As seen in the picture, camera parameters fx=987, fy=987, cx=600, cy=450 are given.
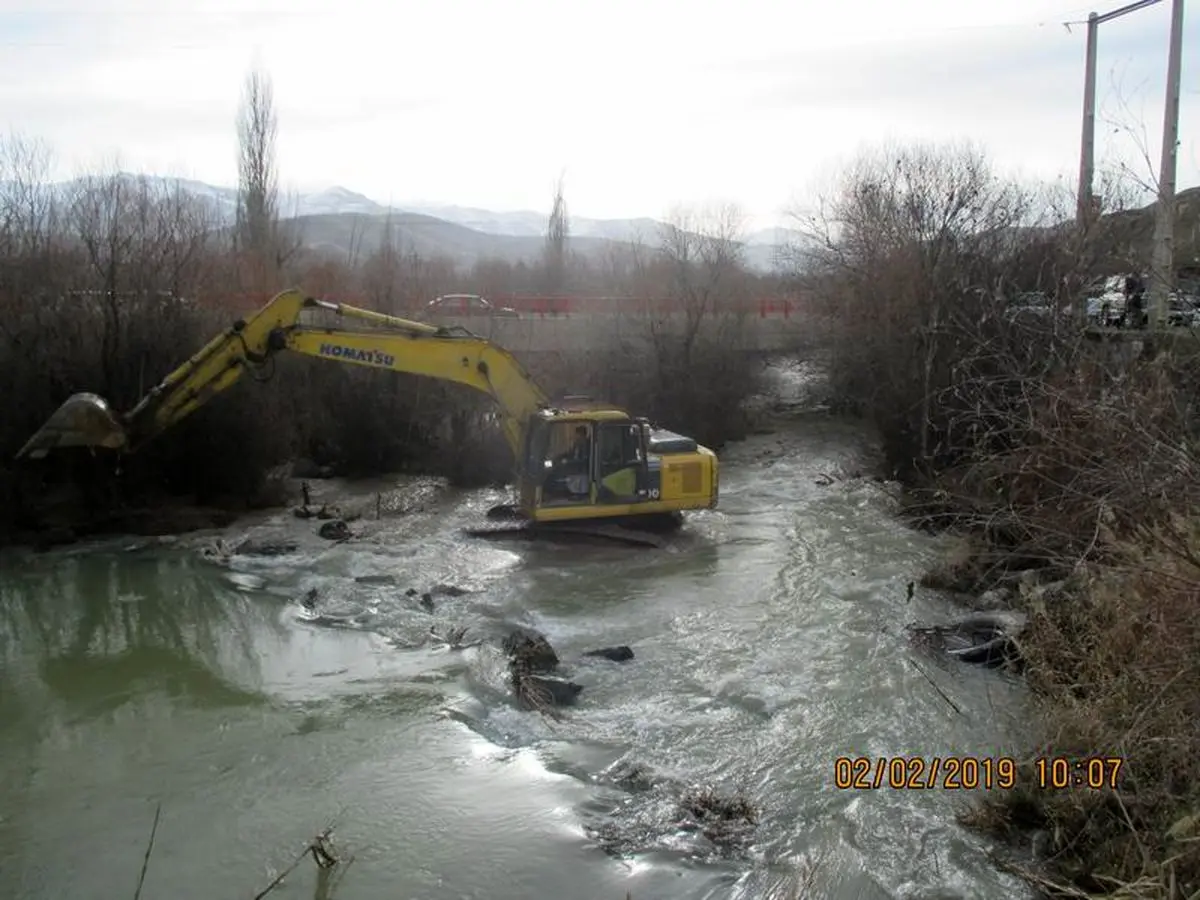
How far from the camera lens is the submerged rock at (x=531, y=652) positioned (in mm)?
8758

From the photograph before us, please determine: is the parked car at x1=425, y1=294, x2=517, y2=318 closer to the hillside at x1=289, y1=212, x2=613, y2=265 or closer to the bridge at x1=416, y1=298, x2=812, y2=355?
the bridge at x1=416, y1=298, x2=812, y2=355

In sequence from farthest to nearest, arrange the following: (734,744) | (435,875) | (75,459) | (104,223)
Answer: (104,223)
(75,459)
(734,744)
(435,875)

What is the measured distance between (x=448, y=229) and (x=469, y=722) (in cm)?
7058

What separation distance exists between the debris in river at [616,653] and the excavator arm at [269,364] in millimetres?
4676

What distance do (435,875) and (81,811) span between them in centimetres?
257

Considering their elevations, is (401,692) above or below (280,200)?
below

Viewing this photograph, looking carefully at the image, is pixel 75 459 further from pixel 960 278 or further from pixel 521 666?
pixel 960 278

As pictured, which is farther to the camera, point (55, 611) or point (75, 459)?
point (75, 459)

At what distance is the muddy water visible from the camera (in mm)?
5848

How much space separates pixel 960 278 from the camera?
Result: 16203 mm

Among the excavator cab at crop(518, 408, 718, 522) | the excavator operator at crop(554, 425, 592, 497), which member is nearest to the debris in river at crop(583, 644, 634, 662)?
the excavator cab at crop(518, 408, 718, 522)

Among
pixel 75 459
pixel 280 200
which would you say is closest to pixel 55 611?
pixel 75 459
